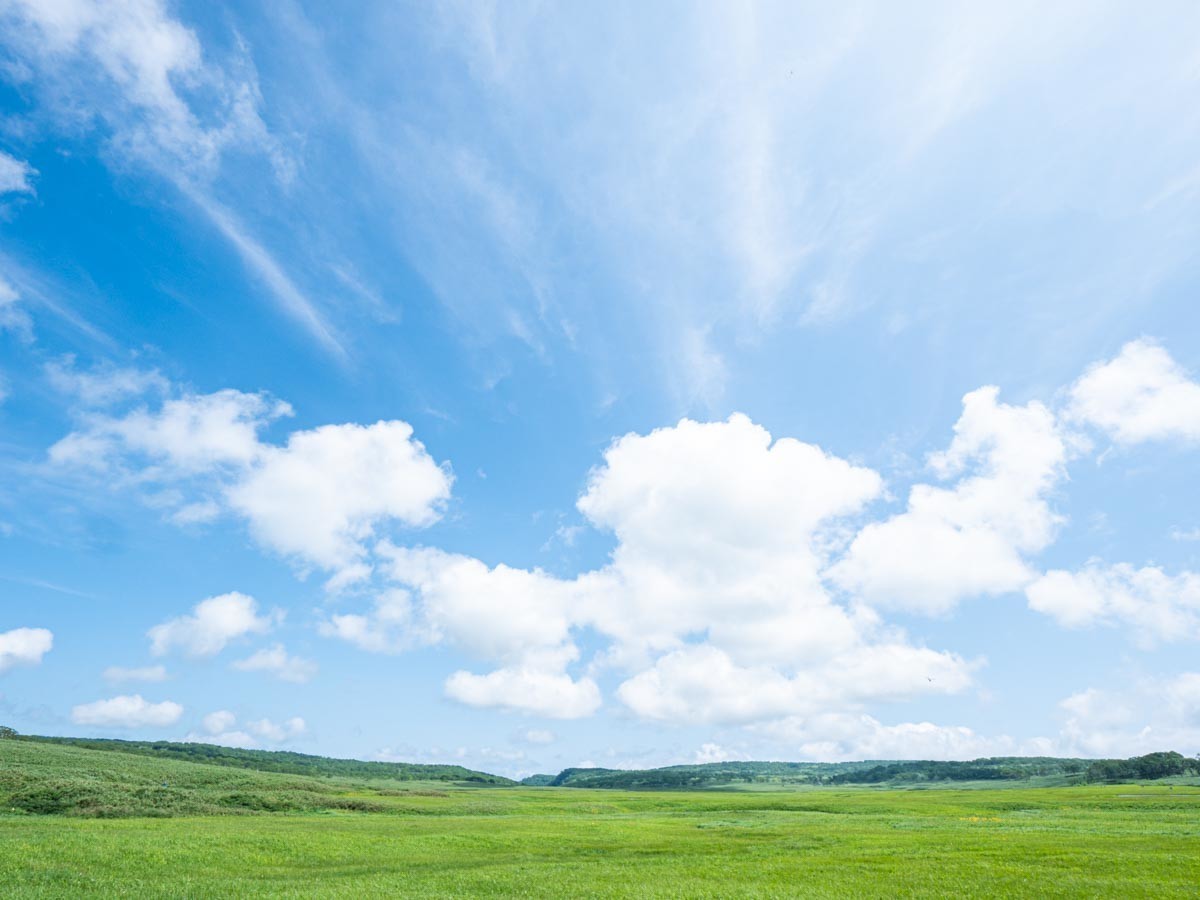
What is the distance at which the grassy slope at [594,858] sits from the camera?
30422mm

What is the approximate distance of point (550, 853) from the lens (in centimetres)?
4525

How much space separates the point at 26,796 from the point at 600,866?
196 ft

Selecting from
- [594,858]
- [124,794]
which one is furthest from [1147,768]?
[124,794]

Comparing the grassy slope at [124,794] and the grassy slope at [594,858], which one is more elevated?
the grassy slope at [124,794]

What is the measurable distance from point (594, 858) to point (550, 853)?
4041 millimetres

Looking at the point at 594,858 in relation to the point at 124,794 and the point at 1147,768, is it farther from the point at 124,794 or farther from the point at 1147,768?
the point at 1147,768

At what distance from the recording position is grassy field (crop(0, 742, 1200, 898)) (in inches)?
1206

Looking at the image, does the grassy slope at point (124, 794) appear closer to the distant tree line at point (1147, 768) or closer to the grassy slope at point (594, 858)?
the grassy slope at point (594, 858)

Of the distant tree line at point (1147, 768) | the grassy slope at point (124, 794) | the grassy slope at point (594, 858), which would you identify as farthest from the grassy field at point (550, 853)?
the distant tree line at point (1147, 768)

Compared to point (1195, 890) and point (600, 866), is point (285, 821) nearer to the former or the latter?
point (600, 866)

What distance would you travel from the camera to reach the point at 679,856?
4244 centimetres

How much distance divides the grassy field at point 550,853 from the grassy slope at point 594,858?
0.47ft

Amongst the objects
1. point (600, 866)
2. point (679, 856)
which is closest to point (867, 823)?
point (679, 856)

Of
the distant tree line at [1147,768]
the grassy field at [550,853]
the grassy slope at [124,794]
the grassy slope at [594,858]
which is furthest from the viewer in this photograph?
the distant tree line at [1147,768]
